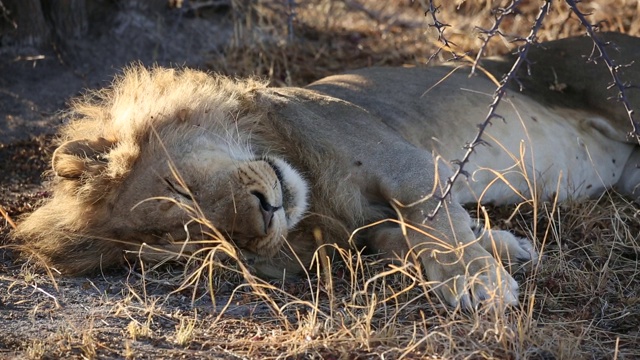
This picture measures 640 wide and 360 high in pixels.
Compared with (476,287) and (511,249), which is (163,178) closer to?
(476,287)

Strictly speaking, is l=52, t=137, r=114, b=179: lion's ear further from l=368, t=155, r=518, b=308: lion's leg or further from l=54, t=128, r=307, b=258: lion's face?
l=368, t=155, r=518, b=308: lion's leg

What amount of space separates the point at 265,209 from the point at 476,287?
82 cm

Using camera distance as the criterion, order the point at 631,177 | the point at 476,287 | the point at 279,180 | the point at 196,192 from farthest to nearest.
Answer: the point at 631,177
the point at 279,180
the point at 196,192
the point at 476,287

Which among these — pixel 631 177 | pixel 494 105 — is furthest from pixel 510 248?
pixel 631 177

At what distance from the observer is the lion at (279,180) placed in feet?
12.0

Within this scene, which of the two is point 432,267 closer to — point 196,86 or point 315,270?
point 315,270

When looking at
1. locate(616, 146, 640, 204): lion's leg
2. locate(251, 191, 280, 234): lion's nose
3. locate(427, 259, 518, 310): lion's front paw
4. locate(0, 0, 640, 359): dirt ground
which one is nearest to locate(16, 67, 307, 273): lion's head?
locate(251, 191, 280, 234): lion's nose

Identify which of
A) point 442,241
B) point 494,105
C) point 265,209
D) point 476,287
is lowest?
point 476,287

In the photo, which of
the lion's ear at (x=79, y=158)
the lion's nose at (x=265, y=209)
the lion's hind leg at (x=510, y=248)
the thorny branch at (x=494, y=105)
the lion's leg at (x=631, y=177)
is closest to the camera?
the thorny branch at (x=494, y=105)

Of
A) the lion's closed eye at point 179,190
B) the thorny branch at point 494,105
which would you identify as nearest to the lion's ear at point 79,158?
the lion's closed eye at point 179,190

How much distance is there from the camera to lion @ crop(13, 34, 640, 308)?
144 inches

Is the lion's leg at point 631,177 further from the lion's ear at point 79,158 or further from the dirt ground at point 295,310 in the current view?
the lion's ear at point 79,158

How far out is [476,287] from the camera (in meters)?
3.54

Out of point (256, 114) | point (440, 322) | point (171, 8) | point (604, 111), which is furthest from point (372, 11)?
point (440, 322)
